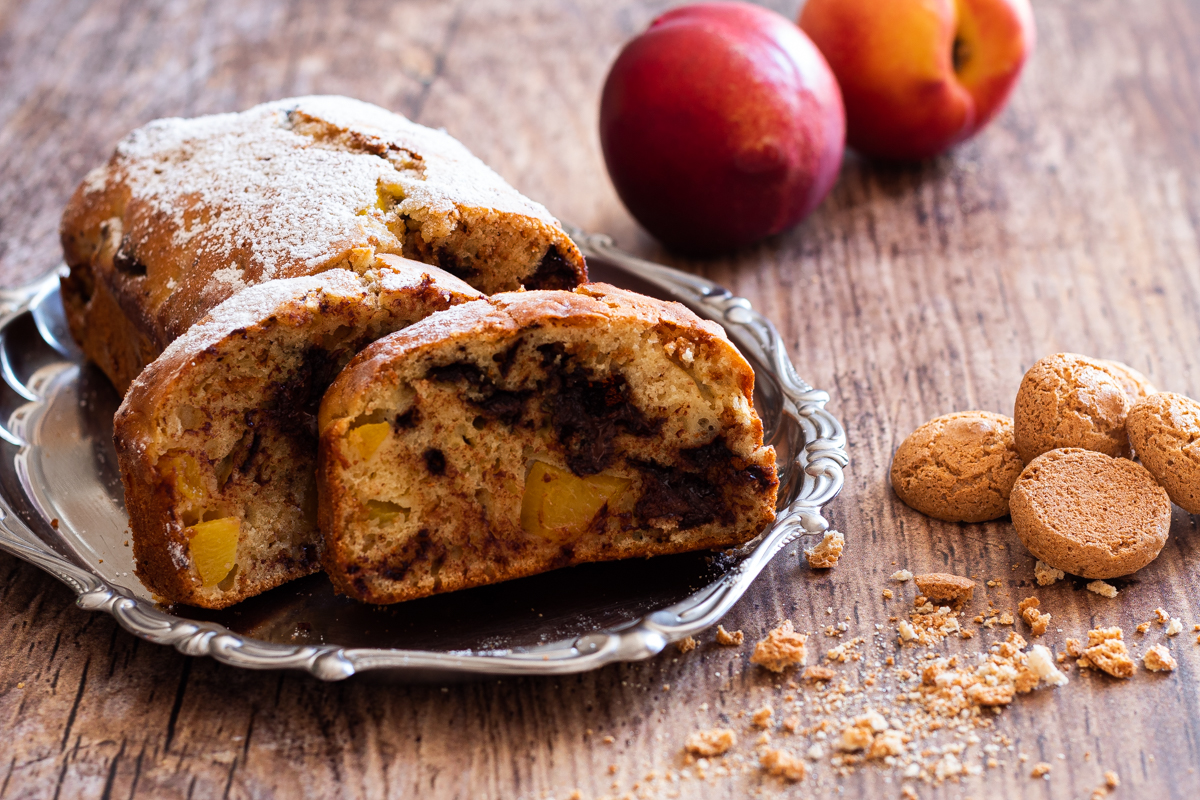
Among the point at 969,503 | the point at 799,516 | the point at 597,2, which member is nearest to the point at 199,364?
the point at 799,516

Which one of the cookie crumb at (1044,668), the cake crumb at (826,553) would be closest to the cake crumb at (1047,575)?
the cookie crumb at (1044,668)

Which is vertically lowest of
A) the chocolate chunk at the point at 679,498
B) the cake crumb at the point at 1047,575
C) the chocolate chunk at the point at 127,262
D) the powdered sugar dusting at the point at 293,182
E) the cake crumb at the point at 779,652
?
the cake crumb at the point at 1047,575

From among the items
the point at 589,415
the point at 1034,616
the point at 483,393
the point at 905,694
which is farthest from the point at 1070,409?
the point at 483,393

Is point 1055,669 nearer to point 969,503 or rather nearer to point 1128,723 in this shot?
point 1128,723

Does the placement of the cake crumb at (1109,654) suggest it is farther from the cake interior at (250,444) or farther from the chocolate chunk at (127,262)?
the chocolate chunk at (127,262)

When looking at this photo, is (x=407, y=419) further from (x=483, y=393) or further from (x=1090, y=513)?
(x=1090, y=513)
